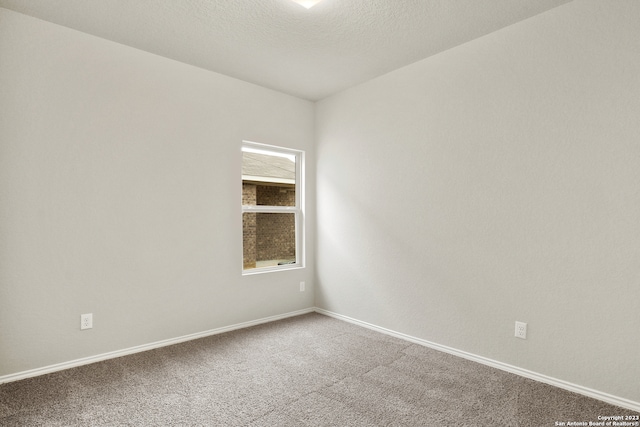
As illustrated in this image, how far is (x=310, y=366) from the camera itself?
2645 mm

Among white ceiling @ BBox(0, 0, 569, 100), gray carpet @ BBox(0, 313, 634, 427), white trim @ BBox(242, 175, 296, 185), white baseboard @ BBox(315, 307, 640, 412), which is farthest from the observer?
white trim @ BBox(242, 175, 296, 185)

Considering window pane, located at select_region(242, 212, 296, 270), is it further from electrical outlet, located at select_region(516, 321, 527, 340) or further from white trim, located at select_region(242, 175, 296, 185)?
electrical outlet, located at select_region(516, 321, 527, 340)

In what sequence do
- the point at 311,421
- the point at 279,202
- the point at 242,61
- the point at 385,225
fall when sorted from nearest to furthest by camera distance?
the point at 311,421 < the point at 242,61 < the point at 385,225 < the point at 279,202

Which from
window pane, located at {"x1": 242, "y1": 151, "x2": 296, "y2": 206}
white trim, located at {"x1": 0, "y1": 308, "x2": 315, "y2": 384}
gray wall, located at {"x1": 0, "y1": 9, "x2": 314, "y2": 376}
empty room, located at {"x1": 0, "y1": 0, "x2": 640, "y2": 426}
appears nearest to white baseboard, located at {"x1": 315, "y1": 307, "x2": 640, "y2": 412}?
empty room, located at {"x1": 0, "y1": 0, "x2": 640, "y2": 426}

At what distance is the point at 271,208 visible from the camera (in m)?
3.92

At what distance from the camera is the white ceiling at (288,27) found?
2.32 metres

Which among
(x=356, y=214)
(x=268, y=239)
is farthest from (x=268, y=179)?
(x=356, y=214)

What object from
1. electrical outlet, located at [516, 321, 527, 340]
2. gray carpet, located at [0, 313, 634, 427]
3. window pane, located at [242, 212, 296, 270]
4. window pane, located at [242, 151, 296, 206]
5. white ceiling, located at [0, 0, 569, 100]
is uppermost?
white ceiling, located at [0, 0, 569, 100]

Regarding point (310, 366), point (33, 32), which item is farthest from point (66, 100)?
point (310, 366)

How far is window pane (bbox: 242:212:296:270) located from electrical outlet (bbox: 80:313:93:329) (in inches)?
58.2

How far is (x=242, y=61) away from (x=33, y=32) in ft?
5.03

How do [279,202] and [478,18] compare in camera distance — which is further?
[279,202]

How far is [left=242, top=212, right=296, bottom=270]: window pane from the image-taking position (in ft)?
12.4

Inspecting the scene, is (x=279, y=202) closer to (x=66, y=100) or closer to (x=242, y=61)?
(x=242, y=61)
